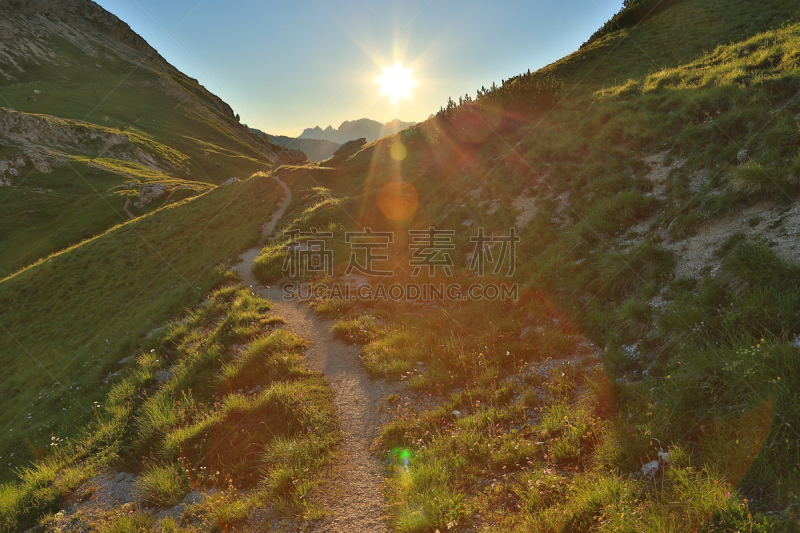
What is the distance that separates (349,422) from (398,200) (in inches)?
774

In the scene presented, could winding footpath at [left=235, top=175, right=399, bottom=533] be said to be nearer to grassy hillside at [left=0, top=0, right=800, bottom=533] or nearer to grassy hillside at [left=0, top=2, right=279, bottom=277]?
grassy hillside at [left=0, top=0, right=800, bottom=533]

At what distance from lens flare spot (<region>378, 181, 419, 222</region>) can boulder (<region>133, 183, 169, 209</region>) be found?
46.7 meters

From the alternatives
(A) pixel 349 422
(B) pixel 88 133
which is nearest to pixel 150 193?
(B) pixel 88 133

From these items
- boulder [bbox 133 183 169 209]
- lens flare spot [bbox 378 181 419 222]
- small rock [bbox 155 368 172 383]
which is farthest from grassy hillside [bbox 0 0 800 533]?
boulder [bbox 133 183 169 209]

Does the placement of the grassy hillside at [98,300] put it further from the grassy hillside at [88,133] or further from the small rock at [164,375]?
the grassy hillside at [88,133]

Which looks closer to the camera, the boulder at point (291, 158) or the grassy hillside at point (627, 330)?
the grassy hillside at point (627, 330)

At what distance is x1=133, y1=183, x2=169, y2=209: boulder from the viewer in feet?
177

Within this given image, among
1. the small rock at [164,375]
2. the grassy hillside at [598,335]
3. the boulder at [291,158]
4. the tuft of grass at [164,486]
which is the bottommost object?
the tuft of grass at [164,486]

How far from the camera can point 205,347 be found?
11.7 m

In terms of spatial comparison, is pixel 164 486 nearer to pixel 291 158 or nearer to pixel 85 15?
pixel 291 158

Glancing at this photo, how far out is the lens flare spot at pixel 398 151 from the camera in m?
35.0

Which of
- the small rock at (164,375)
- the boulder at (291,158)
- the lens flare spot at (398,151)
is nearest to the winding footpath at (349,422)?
the small rock at (164,375)

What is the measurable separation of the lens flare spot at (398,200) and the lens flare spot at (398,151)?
779 centimetres

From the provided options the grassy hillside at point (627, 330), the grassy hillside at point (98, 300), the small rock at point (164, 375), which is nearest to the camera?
the grassy hillside at point (627, 330)
